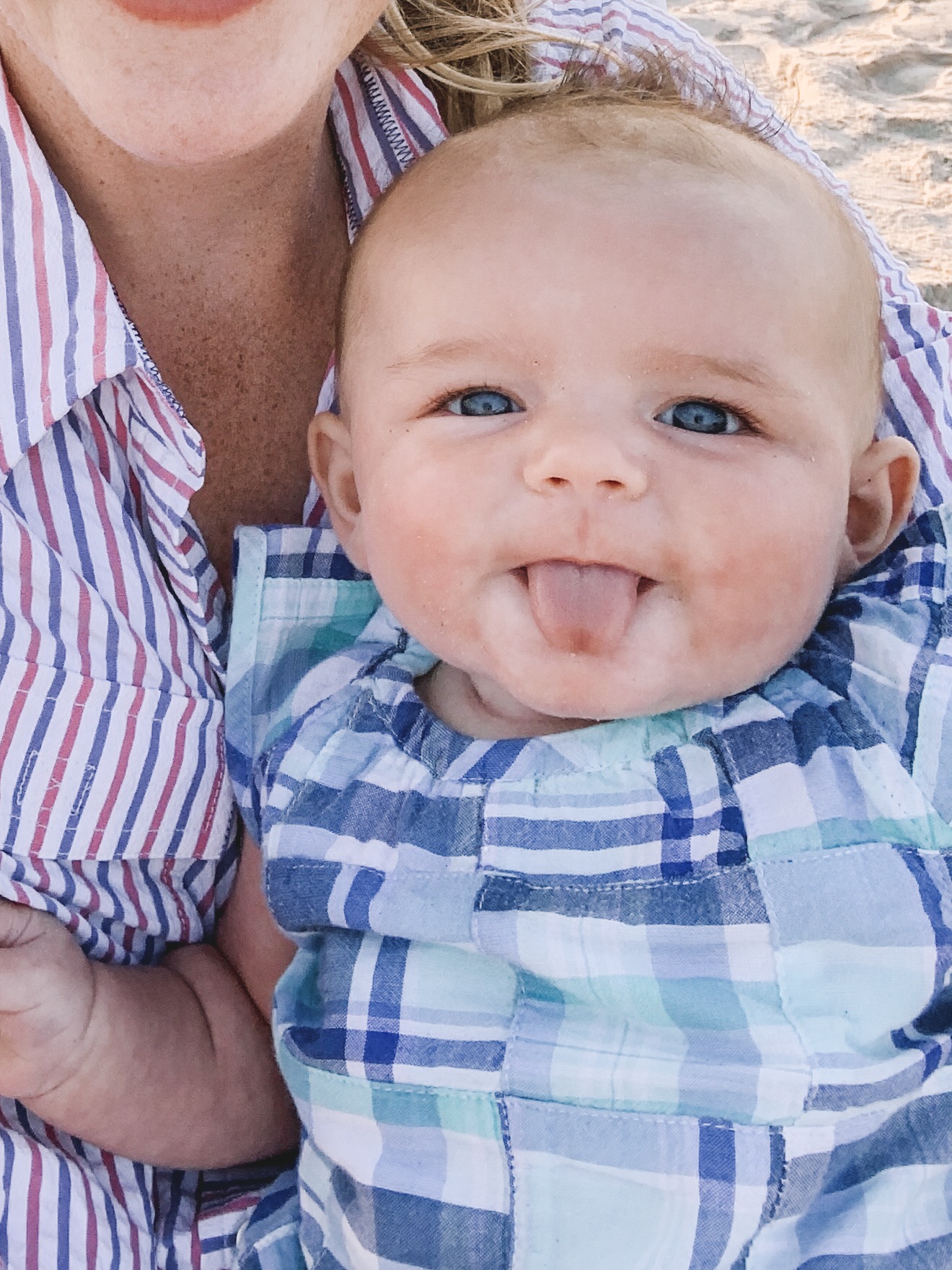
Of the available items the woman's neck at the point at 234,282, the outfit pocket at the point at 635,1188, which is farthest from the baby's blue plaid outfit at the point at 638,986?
the woman's neck at the point at 234,282

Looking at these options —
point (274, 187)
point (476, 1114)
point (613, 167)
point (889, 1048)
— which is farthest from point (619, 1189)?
point (274, 187)

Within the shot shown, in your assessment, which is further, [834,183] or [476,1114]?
[834,183]

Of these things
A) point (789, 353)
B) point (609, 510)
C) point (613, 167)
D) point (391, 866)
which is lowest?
point (391, 866)

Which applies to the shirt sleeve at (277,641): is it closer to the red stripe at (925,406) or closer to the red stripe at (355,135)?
the red stripe at (355,135)

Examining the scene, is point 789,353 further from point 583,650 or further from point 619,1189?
point 619,1189

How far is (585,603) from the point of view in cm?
106

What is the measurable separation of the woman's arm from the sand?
74.5 inches

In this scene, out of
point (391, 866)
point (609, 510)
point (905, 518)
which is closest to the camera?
point (609, 510)

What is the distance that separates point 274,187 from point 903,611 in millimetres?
717

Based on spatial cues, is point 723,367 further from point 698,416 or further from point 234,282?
point 234,282

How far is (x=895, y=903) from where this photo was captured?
1.07m

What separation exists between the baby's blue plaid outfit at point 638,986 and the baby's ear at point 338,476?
191 millimetres

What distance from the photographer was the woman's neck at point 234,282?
4.23ft

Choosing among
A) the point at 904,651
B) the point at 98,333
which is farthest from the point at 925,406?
the point at 98,333
